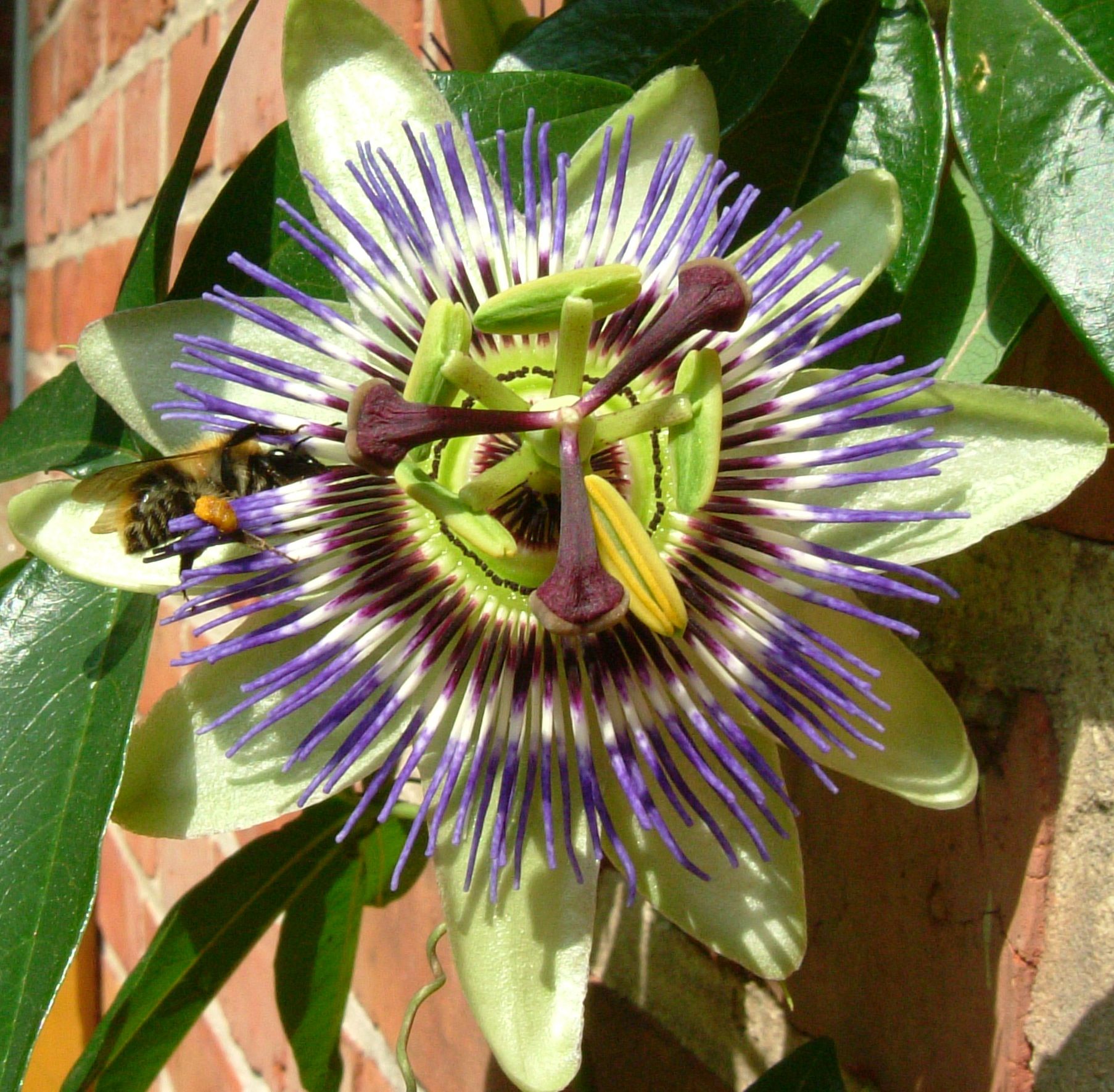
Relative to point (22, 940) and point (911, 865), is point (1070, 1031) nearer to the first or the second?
point (911, 865)

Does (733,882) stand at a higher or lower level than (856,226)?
lower

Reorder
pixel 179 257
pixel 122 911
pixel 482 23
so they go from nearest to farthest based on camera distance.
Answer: pixel 482 23 < pixel 179 257 < pixel 122 911

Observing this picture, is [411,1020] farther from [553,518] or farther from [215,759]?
[553,518]

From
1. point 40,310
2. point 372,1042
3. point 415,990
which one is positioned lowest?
point 372,1042

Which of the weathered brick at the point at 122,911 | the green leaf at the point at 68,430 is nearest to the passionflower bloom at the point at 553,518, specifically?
the green leaf at the point at 68,430

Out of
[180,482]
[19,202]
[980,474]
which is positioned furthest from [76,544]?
[19,202]

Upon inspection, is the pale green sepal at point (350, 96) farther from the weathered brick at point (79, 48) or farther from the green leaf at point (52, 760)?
the weathered brick at point (79, 48)

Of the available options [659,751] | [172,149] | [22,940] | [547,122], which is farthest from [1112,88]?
[172,149]
